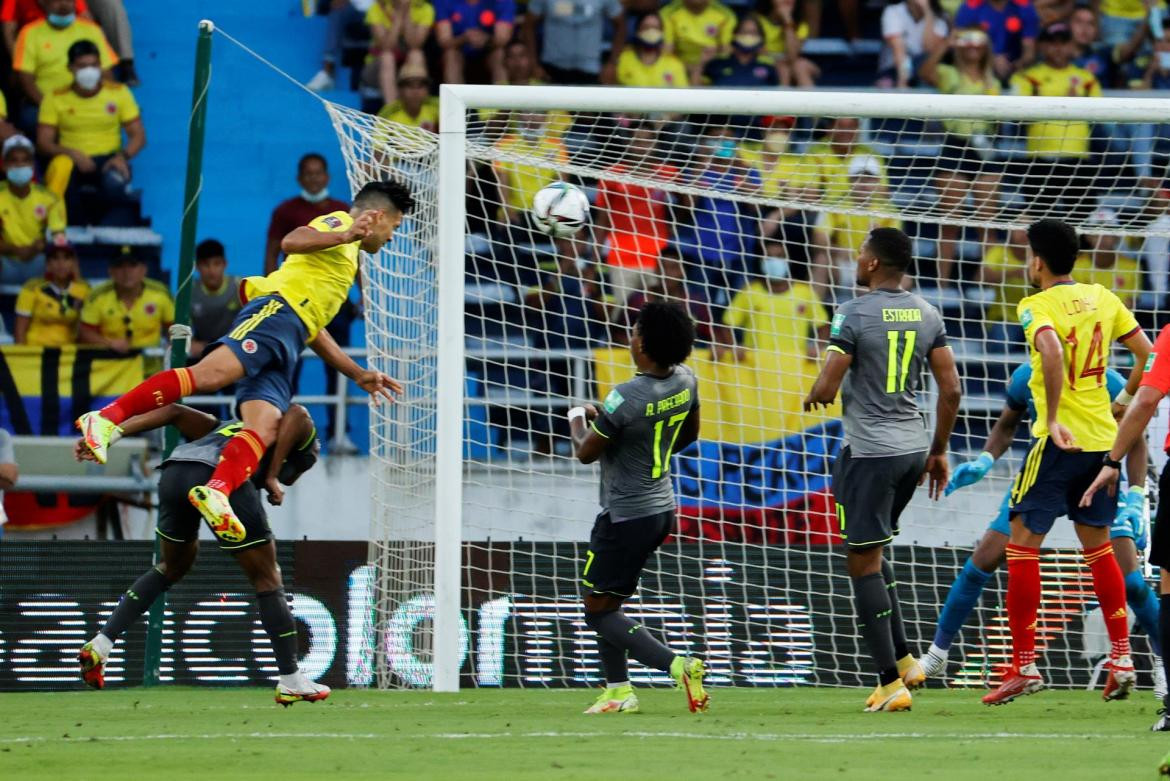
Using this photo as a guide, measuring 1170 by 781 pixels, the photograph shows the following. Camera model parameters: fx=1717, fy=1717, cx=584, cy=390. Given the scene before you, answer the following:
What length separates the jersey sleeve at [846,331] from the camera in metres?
7.33

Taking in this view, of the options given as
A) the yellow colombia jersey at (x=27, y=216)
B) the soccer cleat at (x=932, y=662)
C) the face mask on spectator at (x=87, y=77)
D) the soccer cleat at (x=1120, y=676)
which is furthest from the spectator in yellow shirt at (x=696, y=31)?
the soccer cleat at (x=1120, y=676)

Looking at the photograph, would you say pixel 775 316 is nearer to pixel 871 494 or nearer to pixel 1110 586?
pixel 1110 586

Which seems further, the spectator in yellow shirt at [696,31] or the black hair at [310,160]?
the spectator in yellow shirt at [696,31]

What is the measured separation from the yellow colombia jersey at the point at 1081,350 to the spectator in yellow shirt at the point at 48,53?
1022 centimetres

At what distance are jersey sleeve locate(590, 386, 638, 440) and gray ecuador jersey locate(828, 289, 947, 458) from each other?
2.98 ft

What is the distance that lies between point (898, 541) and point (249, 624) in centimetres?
451

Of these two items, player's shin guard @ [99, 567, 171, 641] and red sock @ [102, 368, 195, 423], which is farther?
player's shin guard @ [99, 567, 171, 641]

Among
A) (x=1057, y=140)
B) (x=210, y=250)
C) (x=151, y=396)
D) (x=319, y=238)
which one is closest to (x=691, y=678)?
(x=319, y=238)

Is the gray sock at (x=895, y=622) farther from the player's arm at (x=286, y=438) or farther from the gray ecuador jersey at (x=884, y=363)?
the player's arm at (x=286, y=438)

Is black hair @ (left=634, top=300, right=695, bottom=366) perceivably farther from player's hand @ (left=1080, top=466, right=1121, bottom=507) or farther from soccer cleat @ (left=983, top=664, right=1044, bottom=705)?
soccer cleat @ (left=983, top=664, right=1044, bottom=705)

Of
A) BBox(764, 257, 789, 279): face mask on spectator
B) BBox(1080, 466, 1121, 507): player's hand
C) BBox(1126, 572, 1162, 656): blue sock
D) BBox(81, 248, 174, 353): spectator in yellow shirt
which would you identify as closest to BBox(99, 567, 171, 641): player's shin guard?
BBox(1080, 466, 1121, 507): player's hand

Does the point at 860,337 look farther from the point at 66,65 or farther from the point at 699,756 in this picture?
the point at 66,65

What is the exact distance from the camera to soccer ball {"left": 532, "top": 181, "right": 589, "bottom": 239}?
9.15m

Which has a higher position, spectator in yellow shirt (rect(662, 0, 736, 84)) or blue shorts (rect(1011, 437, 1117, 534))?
spectator in yellow shirt (rect(662, 0, 736, 84))
